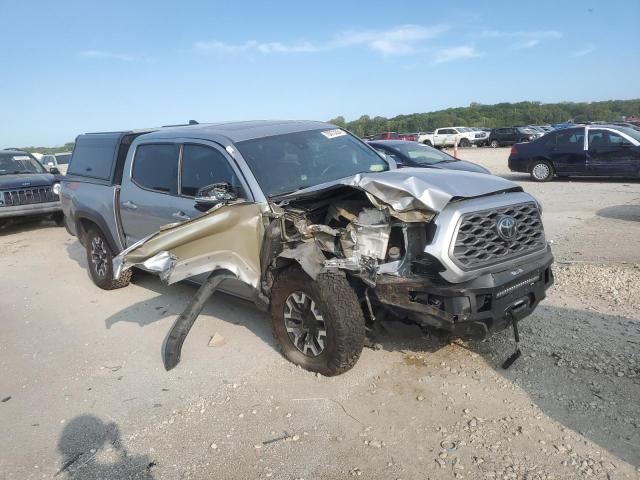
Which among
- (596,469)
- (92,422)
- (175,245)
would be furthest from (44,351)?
(596,469)

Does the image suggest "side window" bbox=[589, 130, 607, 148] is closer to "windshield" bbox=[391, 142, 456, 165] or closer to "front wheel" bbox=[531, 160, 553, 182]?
"front wheel" bbox=[531, 160, 553, 182]

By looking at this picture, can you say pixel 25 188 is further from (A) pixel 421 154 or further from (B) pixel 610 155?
(B) pixel 610 155

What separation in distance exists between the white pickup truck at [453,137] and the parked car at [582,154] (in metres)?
25.3

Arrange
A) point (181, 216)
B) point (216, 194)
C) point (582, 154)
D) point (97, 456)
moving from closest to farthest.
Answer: point (97, 456) → point (216, 194) → point (181, 216) → point (582, 154)

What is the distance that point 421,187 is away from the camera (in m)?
3.36

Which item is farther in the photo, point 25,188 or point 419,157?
point 25,188

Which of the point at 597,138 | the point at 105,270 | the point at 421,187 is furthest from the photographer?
the point at 597,138

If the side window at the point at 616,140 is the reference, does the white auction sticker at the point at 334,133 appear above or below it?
above

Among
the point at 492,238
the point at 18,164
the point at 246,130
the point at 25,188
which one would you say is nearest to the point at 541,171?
the point at 246,130

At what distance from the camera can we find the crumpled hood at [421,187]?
3312mm

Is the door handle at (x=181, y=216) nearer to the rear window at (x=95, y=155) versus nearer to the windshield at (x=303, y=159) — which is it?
Answer: the windshield at (x=303, y=159)

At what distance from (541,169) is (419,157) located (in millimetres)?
5918

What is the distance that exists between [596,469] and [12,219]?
11.7 meters

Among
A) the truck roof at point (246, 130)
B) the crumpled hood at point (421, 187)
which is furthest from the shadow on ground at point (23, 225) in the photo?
the crumpled hood at point (421, 187)
